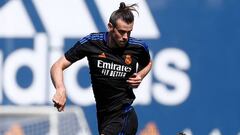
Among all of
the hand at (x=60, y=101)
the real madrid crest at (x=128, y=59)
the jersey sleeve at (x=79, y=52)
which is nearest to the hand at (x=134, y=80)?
the real madrid crest at (x=128, y=59)

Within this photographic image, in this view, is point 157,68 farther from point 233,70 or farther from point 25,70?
point 25,70

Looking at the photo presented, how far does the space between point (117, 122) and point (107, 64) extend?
1.49 feet

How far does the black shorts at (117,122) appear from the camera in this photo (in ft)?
18.7

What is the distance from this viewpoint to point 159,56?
8094 millimetres

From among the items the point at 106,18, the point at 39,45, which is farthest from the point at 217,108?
the point at 39,45

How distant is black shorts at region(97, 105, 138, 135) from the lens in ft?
18.7

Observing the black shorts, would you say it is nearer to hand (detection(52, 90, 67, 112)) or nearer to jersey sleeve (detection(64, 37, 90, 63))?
jersey sleeve (detection(64, 37, 90, 63))

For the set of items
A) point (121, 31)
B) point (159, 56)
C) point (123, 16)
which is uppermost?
point (123, 16)

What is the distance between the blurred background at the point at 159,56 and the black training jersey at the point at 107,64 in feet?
7.84

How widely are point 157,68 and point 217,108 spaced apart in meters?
0.77

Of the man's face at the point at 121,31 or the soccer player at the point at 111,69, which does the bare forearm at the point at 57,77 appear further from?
the man's face at the point at 121,31

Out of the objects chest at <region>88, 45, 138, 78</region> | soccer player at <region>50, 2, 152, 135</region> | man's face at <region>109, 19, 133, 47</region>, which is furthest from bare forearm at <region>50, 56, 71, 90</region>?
man's face at <region>109, 19, 133, 47</region>

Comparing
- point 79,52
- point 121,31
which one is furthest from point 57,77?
point 121,31

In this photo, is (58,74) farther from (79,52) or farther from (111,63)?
(111,63)
